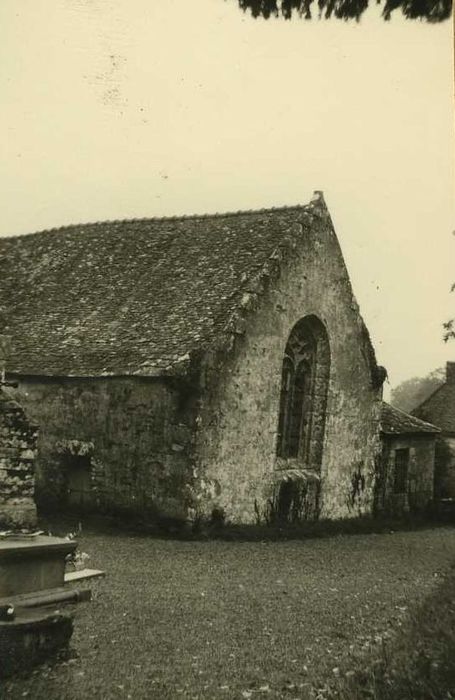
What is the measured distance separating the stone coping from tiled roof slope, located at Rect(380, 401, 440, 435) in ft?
54.2

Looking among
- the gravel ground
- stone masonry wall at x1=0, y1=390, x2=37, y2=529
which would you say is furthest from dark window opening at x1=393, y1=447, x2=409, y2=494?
stone masonry wall at x1=0, y1=390, x2=37, y2=529

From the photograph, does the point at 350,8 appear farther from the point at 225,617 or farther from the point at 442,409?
the point at 442,409

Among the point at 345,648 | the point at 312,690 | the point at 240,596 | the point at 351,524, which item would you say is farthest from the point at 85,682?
the point at 351,524

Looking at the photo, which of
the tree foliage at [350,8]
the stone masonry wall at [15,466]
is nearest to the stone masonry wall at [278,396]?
the stone masonry wall at [15,466]

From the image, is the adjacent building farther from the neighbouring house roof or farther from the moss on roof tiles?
the moss on roof tiles

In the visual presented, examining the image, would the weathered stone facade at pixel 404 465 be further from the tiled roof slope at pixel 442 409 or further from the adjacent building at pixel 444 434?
the tiled roof slope at pixel 442 409

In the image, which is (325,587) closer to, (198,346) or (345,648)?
(345,648)

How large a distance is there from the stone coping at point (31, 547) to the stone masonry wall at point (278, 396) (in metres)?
8.31

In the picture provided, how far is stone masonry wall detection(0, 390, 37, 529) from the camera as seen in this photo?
10672 mm

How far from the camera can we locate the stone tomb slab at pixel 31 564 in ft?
20.5

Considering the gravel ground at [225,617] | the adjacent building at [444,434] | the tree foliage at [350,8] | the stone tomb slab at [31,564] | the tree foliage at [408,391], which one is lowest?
the gravel ground at [225,617]

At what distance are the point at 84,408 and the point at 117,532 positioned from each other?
3.15m

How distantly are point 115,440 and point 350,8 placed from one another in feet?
39.8

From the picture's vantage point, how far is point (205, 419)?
15.2 m
